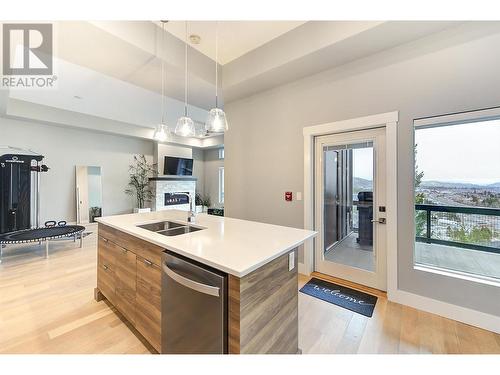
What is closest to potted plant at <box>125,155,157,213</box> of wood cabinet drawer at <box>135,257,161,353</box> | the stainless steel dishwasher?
wood cabinet drawer at <box>135,257,161,353</box>

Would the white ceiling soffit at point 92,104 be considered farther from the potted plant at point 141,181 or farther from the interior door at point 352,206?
the interior door at point 352,206

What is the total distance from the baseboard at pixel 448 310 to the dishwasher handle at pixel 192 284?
226cm

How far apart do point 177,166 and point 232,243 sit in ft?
22.6

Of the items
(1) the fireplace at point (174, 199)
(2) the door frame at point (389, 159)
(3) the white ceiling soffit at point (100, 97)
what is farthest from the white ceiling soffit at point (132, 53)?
(1) the fireplace at point (174, 199)

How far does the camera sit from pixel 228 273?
3.89ft

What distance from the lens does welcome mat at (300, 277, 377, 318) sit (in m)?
2.34

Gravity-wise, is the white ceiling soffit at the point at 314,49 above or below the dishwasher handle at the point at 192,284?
above

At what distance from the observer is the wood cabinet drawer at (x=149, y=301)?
5.35 feet

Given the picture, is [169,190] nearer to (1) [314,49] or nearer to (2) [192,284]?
(1) [314,49]

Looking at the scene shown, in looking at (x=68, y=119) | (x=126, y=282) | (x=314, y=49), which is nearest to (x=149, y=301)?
(x=126, y=282)

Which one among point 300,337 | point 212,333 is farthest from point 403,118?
point 212,333

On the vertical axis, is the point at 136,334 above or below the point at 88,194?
below

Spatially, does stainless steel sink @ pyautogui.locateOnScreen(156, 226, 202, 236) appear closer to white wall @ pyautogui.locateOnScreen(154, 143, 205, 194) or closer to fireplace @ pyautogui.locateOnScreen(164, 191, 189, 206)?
fireplace @ pyautogui.locateOnScreen(164, 191, 189, 206)
